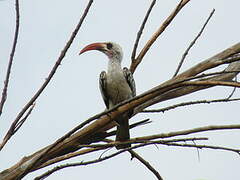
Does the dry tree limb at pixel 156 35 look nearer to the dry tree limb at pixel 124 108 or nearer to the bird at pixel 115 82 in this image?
the dry tree limb at pixel 124 108

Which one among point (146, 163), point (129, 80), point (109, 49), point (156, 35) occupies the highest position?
point (109, 49)

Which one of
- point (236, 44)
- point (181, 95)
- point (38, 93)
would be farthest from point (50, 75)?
point (236, 44)

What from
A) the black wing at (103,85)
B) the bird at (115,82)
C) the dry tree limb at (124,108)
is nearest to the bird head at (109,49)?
the bird at (115,82)

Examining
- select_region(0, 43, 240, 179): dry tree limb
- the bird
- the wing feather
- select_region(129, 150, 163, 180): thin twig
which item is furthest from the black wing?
select_region(129, 150, 163, 180): thin twig

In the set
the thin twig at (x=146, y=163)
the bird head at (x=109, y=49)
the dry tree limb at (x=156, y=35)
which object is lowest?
the thin twig at (x=146, y=163)

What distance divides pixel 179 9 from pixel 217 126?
155cm

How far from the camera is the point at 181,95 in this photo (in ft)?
10.3

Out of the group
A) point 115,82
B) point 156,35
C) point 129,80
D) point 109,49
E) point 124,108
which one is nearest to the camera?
point 124,108

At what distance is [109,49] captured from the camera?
17.6ft

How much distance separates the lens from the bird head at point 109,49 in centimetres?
527

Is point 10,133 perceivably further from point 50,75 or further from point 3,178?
point 50,75

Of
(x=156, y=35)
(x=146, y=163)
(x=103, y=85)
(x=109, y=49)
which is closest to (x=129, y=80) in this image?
(x=103, y=85)

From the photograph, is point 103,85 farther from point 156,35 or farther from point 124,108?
point 124,108

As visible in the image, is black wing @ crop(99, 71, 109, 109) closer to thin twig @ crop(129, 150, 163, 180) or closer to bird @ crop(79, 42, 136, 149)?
bird @ crop(79, 42, 136, 149)
